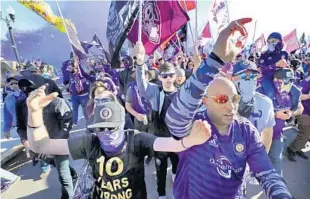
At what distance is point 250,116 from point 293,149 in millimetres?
3433

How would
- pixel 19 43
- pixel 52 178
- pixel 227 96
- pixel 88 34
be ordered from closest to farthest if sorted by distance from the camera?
pixel 227 96
pixel 52 178
pixel 19 43
pixel 88 34

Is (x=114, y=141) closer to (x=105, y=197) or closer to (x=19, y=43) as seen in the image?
(x=105, y=197)

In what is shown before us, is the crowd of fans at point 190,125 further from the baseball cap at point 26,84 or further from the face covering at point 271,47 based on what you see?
the face covering at point 271,47

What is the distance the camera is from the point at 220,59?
175cm

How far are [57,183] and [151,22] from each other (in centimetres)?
309

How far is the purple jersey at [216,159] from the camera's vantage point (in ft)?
6.33

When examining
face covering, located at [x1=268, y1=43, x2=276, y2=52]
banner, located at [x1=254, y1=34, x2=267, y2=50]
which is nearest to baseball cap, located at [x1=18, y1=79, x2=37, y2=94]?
face covering, located at [x1=268, y1=43, x2=276, y2=52]

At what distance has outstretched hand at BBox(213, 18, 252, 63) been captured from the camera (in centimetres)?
168

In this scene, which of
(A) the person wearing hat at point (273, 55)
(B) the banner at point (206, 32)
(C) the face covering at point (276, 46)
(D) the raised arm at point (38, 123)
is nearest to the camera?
(D) the raised arm at point (38, 123)

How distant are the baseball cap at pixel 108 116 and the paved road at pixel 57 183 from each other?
2462mm

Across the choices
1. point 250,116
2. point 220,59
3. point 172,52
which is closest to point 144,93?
point 250,116

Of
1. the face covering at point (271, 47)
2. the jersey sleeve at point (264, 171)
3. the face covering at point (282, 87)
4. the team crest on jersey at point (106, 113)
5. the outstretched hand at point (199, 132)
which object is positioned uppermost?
the face covering at point (271, 47)

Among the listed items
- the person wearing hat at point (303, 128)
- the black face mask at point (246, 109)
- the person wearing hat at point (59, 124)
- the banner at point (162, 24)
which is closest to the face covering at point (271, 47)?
the person wearing hat at point (303, 128)

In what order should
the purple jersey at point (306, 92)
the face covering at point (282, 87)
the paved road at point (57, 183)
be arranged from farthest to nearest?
the purple jersey at point (306, 92), the paved road at point (57, 183), the face covering at point (282, 87)
